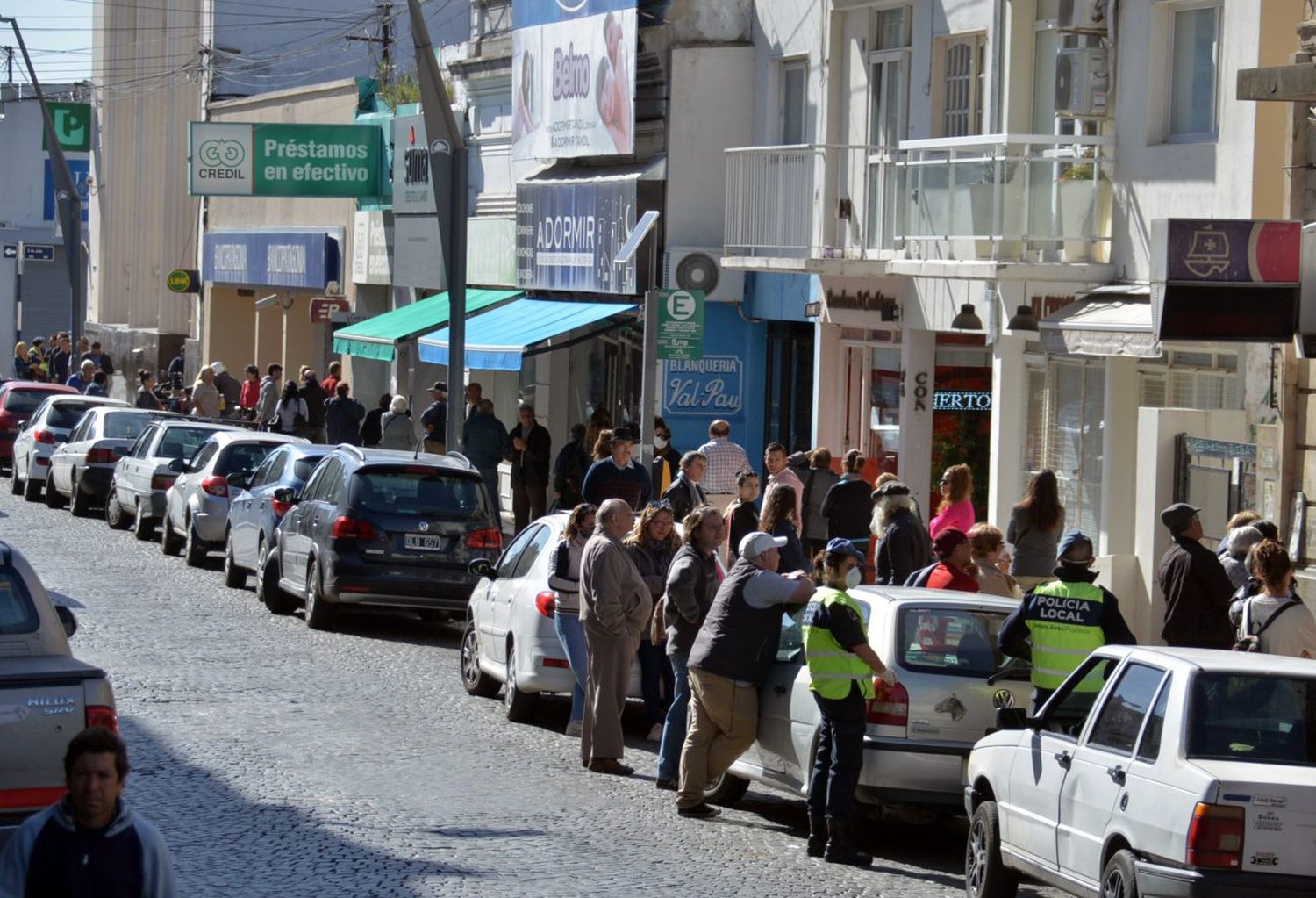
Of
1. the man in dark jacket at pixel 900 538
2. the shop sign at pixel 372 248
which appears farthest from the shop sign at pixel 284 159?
the man in dark jacket at pixel 900 538

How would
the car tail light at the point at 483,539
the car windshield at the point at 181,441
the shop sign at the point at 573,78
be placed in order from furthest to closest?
the shop sign at the point at 573,78 → the car windshield at the point at 181,441 → the car tail light at the point at 483,539

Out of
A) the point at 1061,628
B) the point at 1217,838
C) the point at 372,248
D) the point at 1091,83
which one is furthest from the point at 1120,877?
the point at 372,248

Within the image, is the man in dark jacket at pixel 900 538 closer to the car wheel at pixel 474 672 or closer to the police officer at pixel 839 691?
the car wheel at pixel 474 672

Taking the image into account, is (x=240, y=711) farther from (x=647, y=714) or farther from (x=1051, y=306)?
(x=1051, y=306)

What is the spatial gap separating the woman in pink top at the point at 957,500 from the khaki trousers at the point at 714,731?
5.01 meters

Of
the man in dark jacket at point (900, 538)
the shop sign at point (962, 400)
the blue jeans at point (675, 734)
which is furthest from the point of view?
the shop sign at point (962, 400)

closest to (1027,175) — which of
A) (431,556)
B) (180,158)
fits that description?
(431,556)

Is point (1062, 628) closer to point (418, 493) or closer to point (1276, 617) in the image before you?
point (1276, 617)

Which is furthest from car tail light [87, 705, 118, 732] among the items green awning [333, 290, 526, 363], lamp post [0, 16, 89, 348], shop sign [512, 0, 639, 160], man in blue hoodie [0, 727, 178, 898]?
lamp post [0, 16, 89, 348]

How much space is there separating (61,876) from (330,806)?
564 centimetres

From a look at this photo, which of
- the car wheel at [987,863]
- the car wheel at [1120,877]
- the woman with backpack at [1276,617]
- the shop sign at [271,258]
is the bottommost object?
the car wheel at [987,863]

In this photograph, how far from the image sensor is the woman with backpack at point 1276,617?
11.4 meters

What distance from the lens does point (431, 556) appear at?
18984 millimetres

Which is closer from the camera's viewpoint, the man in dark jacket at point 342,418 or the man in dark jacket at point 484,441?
the man in dark jacket at point 484,441
